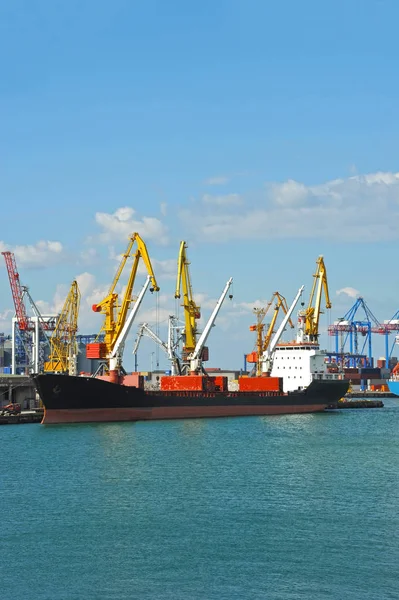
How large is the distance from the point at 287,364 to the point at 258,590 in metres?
70.6

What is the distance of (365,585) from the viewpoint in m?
24.9

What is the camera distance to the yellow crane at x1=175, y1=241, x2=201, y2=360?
9069 centimetres

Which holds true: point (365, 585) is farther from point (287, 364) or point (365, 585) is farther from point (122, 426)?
point (287, 364)

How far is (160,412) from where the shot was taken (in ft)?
256

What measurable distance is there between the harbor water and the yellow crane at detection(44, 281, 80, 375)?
5645 centimetres

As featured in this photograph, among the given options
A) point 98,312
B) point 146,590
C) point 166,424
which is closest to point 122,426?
point 166,424

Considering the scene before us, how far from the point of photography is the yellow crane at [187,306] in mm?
90688

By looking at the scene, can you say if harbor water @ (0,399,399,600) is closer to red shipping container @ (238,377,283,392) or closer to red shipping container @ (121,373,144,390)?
red shipping container @ (121,373,144,390)

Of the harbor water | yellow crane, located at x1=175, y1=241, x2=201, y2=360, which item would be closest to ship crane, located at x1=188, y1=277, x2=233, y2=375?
yellow crane, located at x1=175, y1=241, x2=201, y2=360

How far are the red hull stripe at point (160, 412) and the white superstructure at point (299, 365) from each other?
302 centimetres

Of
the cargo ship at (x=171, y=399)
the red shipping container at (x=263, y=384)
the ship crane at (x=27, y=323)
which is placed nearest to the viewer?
the cargo ship at (x=171, y=399)

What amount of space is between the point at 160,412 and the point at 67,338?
150 feet

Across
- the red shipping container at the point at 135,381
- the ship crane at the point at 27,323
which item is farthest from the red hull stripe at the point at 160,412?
the ship crane at the point at 27,323

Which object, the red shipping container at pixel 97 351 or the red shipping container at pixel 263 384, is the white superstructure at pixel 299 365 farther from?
the red shipping container at pixel 97 351
